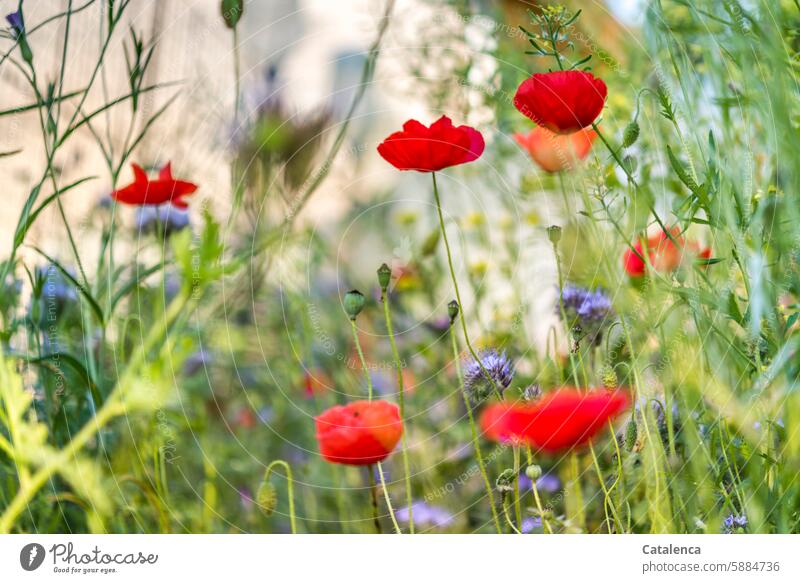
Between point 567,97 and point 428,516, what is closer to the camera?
point 567,97

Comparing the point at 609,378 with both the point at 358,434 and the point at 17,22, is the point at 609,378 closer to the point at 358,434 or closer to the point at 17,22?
the point at 358,434

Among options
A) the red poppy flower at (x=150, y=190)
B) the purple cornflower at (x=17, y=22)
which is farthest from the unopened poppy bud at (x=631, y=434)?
the purple cornflower at (x=17, y=22)

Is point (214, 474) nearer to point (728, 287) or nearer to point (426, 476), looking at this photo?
point (426, 476)

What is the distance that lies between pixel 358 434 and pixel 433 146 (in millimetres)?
188

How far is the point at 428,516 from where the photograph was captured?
0.65m

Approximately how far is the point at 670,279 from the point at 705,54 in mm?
177

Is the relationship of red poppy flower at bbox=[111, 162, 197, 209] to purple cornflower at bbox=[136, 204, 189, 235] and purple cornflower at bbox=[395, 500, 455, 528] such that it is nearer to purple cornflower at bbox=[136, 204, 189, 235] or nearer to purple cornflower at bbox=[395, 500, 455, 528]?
purple cornflower at bbox=[136, 204, 189, 235]

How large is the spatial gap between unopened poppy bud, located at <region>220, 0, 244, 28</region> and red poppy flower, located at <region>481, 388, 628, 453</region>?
1.20ft

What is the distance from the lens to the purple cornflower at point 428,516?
0.65 metres

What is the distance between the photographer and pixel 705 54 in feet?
2.03

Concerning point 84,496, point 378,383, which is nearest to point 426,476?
point 378,383

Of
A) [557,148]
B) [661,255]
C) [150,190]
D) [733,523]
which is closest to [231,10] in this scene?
[150,190]

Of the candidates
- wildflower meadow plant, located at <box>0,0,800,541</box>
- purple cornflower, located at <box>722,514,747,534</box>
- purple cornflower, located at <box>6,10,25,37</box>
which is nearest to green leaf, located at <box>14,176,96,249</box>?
wildflower meadow plant, located at <box>0,0,800,541</box>

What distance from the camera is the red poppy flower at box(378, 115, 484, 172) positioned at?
0.53 m
